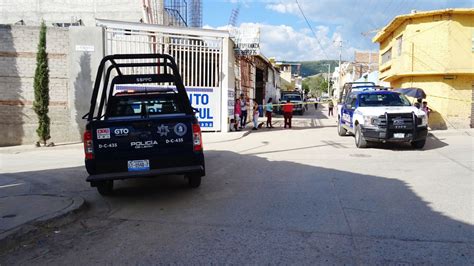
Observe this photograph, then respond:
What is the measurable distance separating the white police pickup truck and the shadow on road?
4.30m

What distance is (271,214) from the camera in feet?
19.7

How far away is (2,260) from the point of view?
4.51 metres

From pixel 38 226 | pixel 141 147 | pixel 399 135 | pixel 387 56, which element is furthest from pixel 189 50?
pixel 387 56

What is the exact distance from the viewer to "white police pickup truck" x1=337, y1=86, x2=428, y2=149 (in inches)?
484

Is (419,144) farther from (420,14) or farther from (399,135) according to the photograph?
(420,14)

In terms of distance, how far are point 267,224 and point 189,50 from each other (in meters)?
12.6

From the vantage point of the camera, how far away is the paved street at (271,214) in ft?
14.9

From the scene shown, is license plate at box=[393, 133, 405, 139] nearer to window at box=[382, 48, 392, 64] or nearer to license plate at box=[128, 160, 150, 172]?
license plate at box=[128, 160, 150, 172]

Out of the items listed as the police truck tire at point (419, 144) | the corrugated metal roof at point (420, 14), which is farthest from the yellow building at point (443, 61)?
the police truck tire at point (419, 144)

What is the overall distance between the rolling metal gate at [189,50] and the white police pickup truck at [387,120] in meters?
6.19

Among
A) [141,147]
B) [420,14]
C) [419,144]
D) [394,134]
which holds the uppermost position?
[420,14]

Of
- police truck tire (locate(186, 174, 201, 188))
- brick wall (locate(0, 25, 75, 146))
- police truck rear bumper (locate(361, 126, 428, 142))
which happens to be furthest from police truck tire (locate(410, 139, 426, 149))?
brick wall (locate(0, 25, 75, 146))

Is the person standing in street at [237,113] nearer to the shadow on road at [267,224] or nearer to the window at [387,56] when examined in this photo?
the shadow on road at [267,224]

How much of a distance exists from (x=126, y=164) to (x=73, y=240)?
1.68 m
